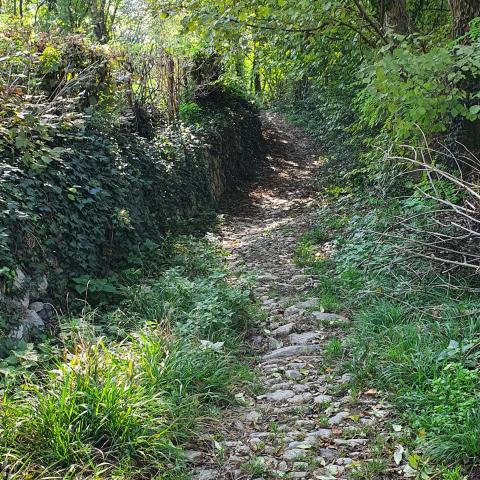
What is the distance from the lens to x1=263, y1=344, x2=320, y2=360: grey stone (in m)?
4.66

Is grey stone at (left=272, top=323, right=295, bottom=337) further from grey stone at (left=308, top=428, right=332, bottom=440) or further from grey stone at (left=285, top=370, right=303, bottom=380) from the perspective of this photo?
grey stone at (left=308, top=428, right=332, bottom=440)

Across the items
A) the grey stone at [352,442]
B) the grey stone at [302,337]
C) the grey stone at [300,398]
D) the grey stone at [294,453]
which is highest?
the grey stone at [302,337]

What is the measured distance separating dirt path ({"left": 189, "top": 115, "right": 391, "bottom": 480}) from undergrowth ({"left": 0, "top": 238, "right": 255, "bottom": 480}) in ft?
0.78

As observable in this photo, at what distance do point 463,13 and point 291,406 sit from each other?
17.8 ft

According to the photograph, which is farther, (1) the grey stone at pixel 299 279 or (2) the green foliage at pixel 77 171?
(1) the grey stone at pixel 299 279

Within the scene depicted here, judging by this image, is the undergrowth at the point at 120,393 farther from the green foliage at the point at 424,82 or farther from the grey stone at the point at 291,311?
the green foliage at the point at 424,82

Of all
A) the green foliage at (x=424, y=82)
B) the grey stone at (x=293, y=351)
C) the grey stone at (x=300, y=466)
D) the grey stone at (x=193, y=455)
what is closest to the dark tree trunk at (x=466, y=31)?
the green foliage at (x=424, y=82)

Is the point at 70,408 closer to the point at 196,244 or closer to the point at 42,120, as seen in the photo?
the point at 42,120

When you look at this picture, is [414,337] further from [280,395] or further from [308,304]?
[308,304]

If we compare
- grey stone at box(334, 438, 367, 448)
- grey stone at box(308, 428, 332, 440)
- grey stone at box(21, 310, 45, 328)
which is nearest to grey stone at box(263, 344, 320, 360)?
grey stone at box(308, 428, 332, 440)

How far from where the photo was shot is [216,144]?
12.2 metres

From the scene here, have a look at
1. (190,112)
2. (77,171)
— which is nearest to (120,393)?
(77,171)

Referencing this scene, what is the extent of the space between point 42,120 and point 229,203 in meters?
6.62

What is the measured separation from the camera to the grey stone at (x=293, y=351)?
15.3 feet
